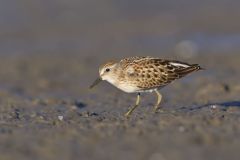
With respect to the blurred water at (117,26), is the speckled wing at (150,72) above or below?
below

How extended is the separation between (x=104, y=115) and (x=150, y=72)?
110cm

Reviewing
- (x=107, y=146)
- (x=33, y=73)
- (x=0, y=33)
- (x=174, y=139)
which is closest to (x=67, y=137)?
(x=107, y=146)

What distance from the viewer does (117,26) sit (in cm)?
2391

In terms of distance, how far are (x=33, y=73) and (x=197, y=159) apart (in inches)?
398

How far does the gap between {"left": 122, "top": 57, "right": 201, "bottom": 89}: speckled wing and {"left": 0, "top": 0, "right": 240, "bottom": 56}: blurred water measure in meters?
7.83

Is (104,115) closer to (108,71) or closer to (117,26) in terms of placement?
(108,71)

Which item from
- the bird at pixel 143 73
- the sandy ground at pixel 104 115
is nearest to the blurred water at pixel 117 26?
the sandy ground at pixel 104 115

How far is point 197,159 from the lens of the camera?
9180mm

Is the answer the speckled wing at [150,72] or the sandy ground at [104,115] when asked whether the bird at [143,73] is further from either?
the sandy ground at [104,115]

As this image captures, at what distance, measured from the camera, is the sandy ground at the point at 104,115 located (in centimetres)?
965

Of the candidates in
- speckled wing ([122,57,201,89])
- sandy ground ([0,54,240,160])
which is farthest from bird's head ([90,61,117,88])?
sandy ground ([0,54,240,160])

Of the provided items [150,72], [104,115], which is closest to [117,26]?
[104,115]

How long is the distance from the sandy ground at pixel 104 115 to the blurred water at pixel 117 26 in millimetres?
1395

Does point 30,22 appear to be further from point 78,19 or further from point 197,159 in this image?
point 197,159
